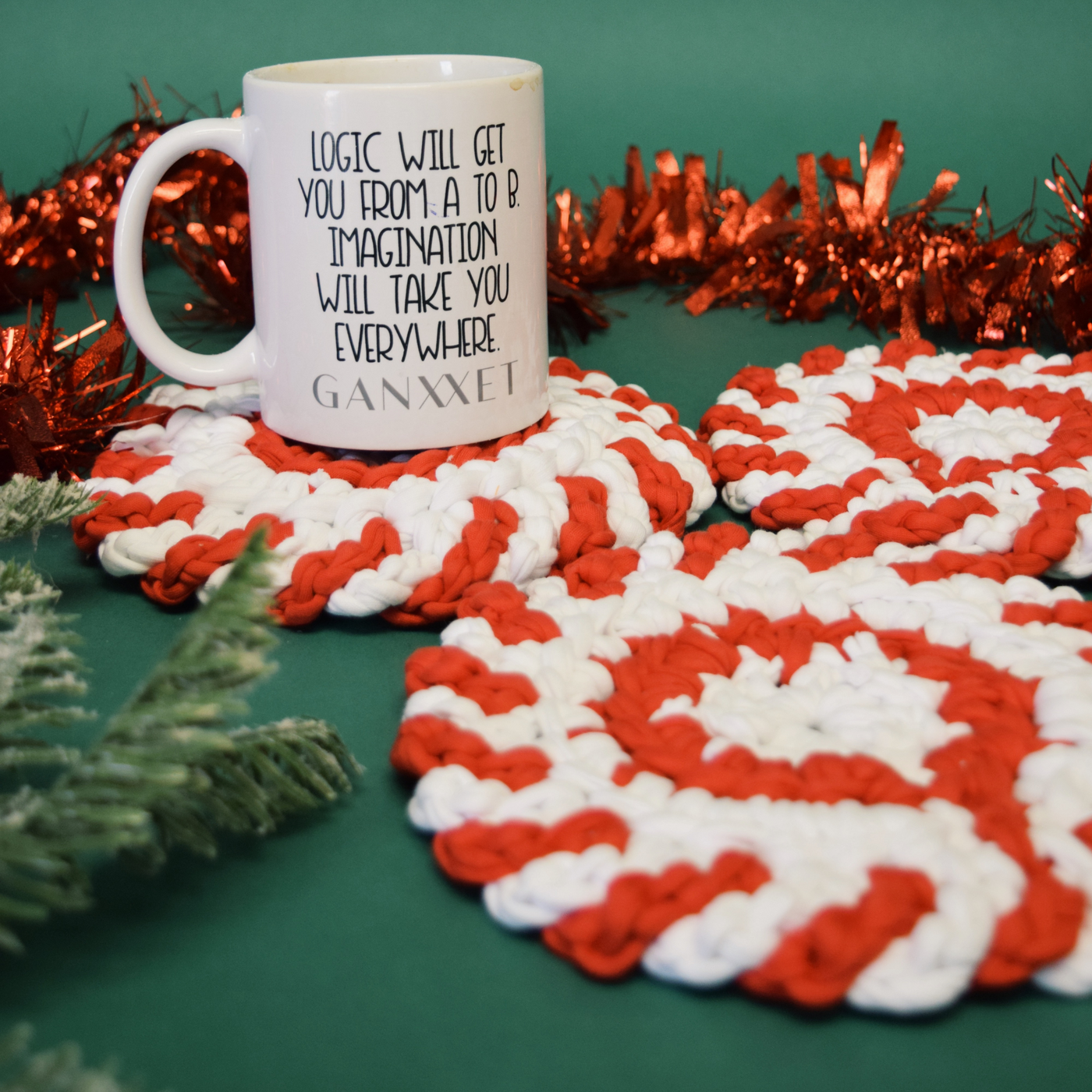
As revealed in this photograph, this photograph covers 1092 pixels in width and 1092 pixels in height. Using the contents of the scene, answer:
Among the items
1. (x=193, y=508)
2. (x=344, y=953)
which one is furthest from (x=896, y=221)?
(x=344, y=953)

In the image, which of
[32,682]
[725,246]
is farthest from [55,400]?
[725,246]

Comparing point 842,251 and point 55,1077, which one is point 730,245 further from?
point 55,1077

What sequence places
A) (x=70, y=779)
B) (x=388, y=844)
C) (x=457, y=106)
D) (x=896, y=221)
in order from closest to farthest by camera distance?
(x=70, y=779) → (x=388, y=844) → (x=457, y=106) → (x=896, y=221)

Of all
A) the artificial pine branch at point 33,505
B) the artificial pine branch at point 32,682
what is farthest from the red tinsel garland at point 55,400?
the artificial pine branch at point 32,682

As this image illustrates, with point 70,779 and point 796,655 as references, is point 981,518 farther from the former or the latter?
point 70,779

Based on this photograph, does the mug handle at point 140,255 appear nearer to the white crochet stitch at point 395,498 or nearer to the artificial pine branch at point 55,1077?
the white crochet stitch at point 395,498

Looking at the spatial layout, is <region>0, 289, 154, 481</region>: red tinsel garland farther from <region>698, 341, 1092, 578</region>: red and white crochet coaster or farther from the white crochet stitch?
<region>698, 341, 1092, 578</region>: red and white crochet coaster
